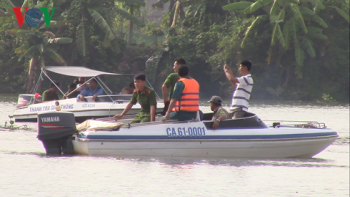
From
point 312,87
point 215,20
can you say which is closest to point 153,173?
point 312,87

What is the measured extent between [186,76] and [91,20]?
28711mm

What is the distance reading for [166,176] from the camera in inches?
361

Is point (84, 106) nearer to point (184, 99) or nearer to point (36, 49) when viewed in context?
point (184, 99)

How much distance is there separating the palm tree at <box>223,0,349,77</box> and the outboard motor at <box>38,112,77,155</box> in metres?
24.4

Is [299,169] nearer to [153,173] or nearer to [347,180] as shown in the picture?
[347,180]

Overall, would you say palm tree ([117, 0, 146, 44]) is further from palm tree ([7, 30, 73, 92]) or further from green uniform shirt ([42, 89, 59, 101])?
green uniform shirt ([42, 89, 59, 101])

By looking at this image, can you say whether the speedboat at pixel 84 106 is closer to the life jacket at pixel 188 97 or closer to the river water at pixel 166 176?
the river water at pixel 166 176

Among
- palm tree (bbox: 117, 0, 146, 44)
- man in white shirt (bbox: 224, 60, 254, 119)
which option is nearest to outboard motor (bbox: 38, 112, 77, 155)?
man in white shirt (bbox: 224, 60, 254, 119)

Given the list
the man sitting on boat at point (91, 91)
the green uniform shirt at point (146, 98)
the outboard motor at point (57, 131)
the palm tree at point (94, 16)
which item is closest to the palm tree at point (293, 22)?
the palm tree at point (94, 16)

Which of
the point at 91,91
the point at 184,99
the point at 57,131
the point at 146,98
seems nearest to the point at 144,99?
the point at 146,98

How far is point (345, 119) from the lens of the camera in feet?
72.6

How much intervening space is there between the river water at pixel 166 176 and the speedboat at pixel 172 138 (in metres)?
0.17

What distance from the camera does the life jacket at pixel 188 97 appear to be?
10406 millimetres

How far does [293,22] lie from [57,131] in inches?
1004
